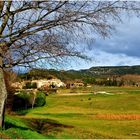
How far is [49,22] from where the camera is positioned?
18.7 meters

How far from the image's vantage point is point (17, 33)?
18.6m

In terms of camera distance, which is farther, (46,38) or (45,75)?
(45,75)

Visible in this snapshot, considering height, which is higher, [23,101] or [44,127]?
[23,101]

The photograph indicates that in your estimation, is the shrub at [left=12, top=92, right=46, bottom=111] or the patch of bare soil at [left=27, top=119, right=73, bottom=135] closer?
the patch of bare soil at [left=27, top=119, right=73, bottom=135]

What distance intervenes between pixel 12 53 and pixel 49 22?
6.20 feet

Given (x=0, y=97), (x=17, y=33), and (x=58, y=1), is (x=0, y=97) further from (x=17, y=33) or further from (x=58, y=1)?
(x=58, y=1)

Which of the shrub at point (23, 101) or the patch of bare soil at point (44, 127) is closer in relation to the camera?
the patch of bare soil at point (44, 127)

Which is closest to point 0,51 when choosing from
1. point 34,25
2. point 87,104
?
point 34,25

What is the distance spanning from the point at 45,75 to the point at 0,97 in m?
2.04

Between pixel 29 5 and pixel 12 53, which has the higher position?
pixel 29 5

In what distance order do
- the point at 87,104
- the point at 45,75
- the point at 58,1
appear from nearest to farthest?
the point at 58,1, the point at 45,75, the point at 87,104

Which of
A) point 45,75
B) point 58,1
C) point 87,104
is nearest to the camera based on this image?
point 58,1

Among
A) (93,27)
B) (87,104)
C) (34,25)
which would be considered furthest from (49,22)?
(87,104)

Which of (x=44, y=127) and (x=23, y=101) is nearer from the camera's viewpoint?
(x=44, y=127)
